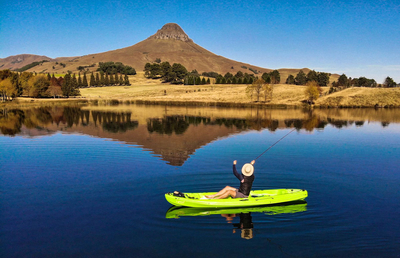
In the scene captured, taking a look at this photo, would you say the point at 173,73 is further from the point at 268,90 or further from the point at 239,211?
the point at 239,211

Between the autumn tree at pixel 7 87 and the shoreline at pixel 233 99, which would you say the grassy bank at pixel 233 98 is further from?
the autumn tree at pixel 7 87

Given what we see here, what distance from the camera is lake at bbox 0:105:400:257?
38.4ft

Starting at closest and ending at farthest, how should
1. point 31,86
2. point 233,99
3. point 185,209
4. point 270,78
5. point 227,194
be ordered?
point 227,194, point 185,209, point 31,86, point 233,99, point 270,78

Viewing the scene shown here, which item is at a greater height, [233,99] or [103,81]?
[103,81]

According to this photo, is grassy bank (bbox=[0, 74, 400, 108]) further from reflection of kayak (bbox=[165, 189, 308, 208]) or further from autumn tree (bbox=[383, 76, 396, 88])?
reflection of kayak (bbox=[165, 189, 308, 208])

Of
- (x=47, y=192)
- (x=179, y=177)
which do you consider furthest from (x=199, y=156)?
(x=47, y=192)

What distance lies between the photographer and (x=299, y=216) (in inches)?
568

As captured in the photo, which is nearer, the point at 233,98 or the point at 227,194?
the point at 227,194

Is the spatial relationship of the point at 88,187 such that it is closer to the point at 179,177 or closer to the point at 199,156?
the point at 179,177

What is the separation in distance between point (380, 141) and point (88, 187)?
32487mm

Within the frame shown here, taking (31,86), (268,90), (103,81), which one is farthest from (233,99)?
(103,81)

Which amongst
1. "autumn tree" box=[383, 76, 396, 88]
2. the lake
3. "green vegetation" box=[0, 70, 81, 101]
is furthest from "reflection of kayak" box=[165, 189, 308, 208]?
"autumn tree" box=[383, 76, 396, 88]

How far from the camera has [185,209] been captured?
15273 mm

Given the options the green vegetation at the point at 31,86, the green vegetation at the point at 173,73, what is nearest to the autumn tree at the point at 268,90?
the green vegetation at the point at 31,86
